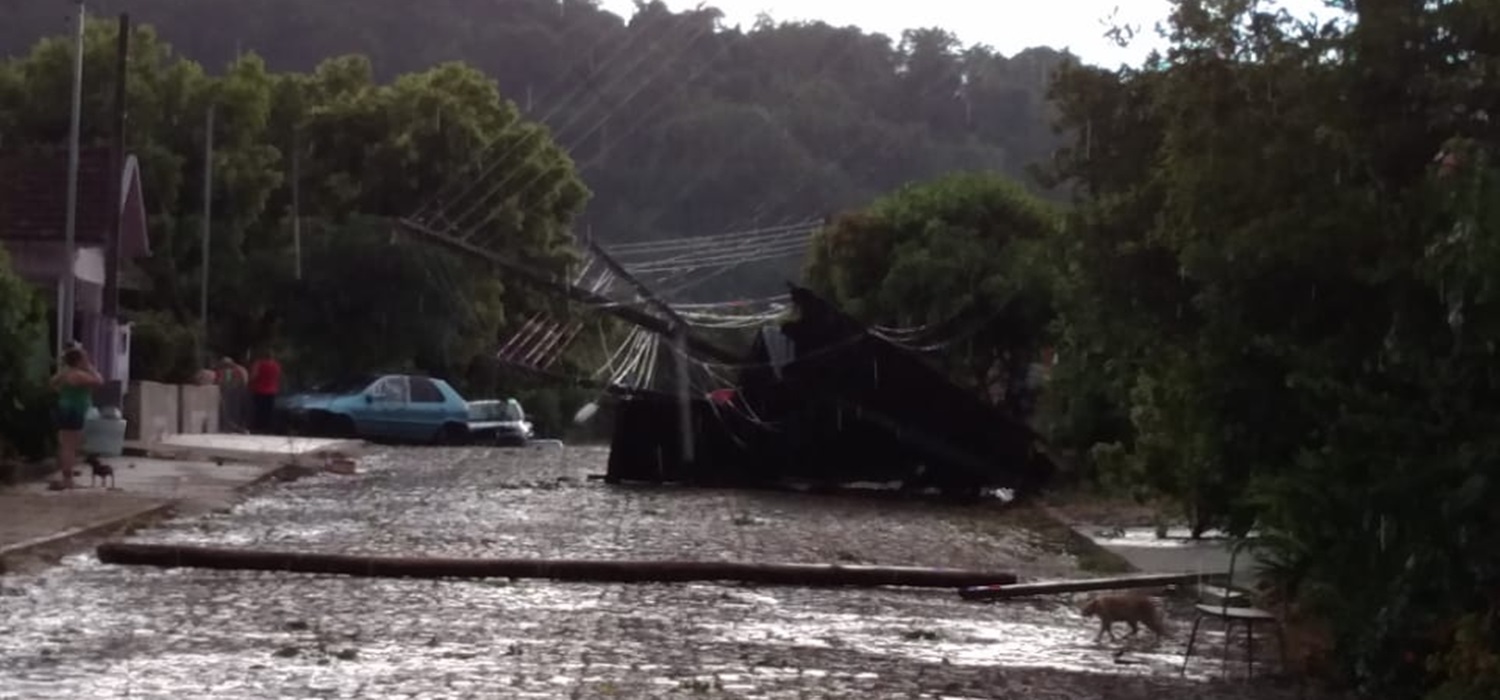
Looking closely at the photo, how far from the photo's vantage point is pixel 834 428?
102ft

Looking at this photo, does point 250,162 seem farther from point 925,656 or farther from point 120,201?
point 925,656

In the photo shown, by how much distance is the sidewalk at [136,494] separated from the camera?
19.2 metres

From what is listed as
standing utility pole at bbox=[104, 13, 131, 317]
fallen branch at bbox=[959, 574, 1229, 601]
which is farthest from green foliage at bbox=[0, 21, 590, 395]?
fallen branch at bbox=[959, 574, 1229, 601]

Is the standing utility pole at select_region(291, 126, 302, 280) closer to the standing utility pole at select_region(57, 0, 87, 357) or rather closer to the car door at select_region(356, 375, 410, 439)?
the car door at select_region(356, 375, 410, 439)

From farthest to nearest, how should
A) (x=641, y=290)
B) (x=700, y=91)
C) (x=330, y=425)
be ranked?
1. (x=700, y=91)
2. (x=330, y=425)
3. (x=641, y=290)

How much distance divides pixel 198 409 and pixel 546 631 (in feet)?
89.3

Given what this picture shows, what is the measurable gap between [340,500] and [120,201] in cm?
1298

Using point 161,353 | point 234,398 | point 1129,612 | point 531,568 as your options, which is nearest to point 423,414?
point 234,398

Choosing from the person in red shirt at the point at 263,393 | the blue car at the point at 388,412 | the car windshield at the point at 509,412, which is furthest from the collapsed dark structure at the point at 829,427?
the car windshield at the point at 509,412

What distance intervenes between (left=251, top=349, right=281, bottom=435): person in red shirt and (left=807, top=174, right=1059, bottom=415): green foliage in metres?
9.80

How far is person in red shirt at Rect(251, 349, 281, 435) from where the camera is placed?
41.6m

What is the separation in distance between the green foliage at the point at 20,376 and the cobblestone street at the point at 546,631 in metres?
4.97

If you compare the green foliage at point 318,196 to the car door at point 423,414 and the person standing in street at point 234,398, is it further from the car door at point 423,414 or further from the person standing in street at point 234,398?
the car door at point 423,414

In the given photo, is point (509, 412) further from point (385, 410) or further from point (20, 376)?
point (20, 376)
